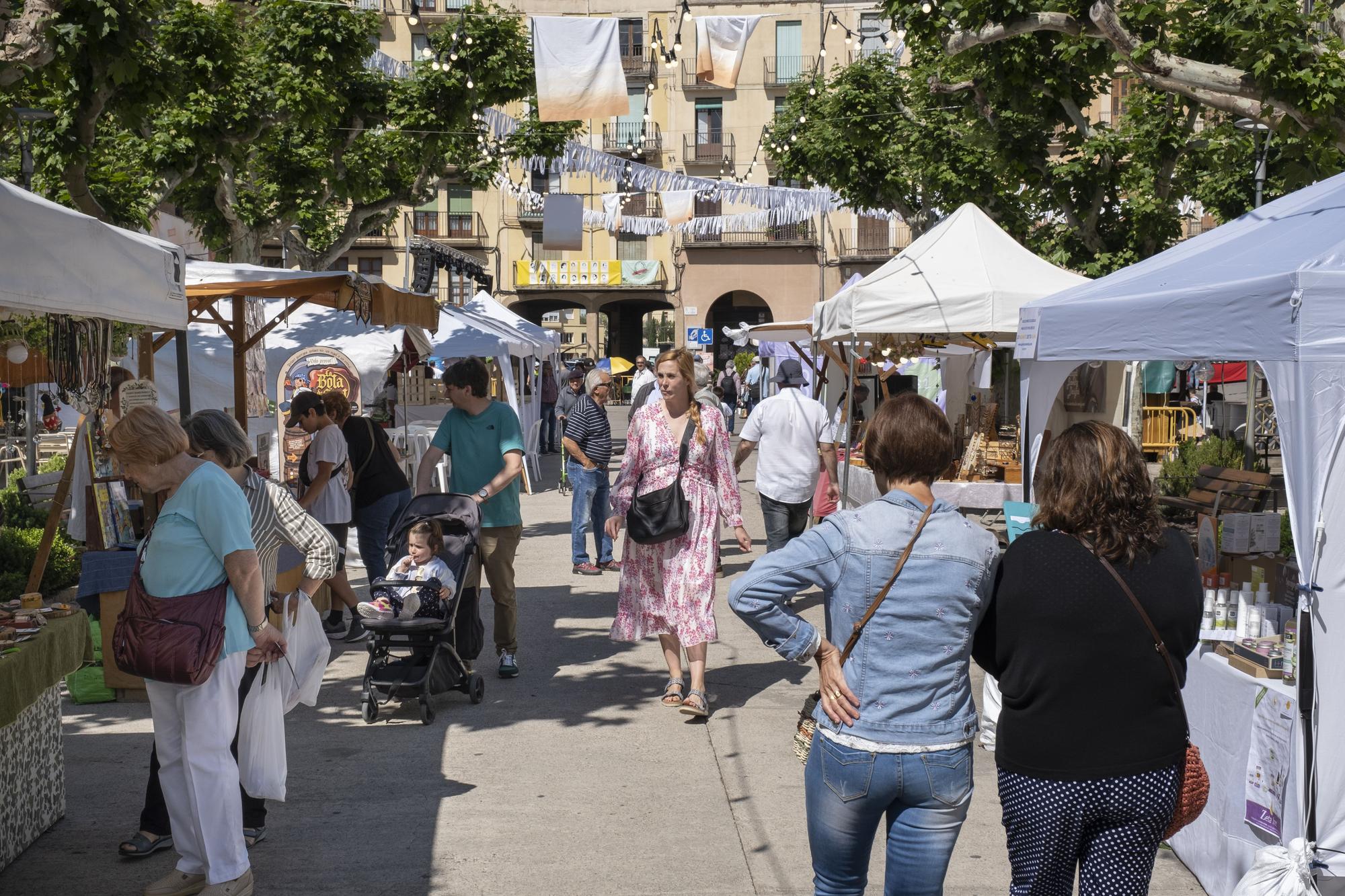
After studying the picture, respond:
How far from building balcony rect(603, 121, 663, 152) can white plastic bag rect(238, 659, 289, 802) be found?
1654 inches

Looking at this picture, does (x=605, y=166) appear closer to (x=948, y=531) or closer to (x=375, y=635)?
(x=375, y=635)

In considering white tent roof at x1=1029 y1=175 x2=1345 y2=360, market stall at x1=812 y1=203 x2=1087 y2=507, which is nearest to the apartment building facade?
market stall at x1=812 y1=203 x2=1087 y2=507

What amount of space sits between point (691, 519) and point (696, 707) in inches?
35.0

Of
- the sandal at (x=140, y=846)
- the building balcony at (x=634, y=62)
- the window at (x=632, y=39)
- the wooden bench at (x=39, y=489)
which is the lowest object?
the sandal at (x=140, y=846)

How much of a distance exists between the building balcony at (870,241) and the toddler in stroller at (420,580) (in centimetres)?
4161

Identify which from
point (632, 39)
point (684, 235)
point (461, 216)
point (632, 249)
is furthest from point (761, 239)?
point (461, 216)

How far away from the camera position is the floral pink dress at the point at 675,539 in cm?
634

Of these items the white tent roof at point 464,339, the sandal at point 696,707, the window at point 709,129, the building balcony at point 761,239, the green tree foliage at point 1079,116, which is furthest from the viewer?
the building balcony at point 761,239

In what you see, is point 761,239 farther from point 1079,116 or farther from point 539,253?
point 1079,116

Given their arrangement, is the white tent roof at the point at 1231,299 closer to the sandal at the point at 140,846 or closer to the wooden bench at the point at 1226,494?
the wooden bench at the point at 1226,494

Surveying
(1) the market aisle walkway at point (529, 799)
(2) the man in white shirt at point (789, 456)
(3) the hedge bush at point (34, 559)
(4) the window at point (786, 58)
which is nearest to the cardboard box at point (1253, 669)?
(1) the market aisle walkway at point (529, 799)

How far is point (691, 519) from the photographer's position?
6.36m

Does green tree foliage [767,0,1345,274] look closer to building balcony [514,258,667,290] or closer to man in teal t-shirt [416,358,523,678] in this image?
man in teal t-shirt [416,358,523,678]

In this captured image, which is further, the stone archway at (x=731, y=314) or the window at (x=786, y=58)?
the stone archway at (x=731, y=314)
